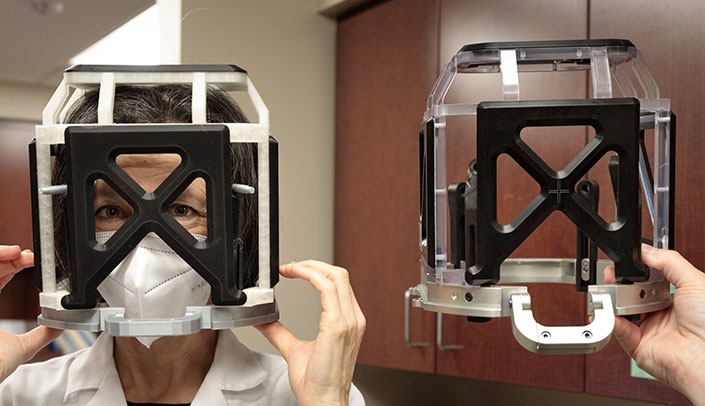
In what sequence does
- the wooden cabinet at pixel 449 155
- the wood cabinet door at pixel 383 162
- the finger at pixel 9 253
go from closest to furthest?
the finger at pixel 9 253 < the wooden cabinet at pixel 449 155 < the wood cabinet door at pixel 383 162

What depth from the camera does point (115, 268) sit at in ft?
2.57

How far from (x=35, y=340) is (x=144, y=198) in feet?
1.07

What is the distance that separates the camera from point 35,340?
36.7 inches

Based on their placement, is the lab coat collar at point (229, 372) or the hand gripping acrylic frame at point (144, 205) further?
the lab coat collar at point (229, 372)

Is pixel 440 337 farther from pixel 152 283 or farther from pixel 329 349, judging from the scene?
pixel 152 283

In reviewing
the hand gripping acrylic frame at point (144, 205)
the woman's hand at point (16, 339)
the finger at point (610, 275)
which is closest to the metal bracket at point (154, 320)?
the hand gripping acrylic frame at point (144, 205)

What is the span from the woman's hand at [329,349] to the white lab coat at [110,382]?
0.18m

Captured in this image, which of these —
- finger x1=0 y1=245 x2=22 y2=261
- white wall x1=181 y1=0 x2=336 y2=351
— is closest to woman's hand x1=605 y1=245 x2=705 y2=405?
finger x1=0 y1=245 x2=22 y2=261

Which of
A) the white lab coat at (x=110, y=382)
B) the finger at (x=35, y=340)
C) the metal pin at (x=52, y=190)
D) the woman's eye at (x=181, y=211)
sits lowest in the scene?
the white lab coat at (x=110, y=382)

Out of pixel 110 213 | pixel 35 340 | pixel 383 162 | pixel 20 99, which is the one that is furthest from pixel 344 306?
pixel 20 99

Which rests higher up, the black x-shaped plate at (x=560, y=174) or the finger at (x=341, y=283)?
the black x-shaped plate at (x=560, y=174)

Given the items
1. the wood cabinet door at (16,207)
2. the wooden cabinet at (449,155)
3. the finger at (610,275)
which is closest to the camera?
the finger at (610,275)

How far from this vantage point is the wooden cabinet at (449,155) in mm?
1370

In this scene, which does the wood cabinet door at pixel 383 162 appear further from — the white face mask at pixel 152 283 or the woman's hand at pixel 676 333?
the white face mask at pixel 152 283
